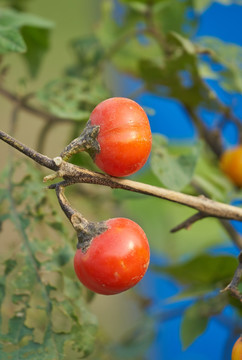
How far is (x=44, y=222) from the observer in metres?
0.44

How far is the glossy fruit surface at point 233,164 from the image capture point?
56 cm

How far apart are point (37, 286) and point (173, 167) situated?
16 centimetres

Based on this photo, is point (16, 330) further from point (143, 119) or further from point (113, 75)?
point (113, 75)

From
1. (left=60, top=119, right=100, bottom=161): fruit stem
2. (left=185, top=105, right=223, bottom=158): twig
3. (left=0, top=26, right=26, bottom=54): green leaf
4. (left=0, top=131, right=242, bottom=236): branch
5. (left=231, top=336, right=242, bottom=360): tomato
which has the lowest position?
(left=185, top=105, right=223, bottom=158): twig

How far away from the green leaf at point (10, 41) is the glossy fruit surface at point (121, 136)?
6.0 inches

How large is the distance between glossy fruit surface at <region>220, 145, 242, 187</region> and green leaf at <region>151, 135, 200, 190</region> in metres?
0.18

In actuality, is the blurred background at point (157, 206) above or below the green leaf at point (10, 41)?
below

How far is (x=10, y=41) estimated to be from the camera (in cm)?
39

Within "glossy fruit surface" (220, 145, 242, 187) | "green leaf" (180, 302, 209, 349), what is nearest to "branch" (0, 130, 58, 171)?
"green leaf" (180, 302, 209, 349)

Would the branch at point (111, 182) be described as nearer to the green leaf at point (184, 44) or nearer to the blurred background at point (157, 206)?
the blurred background at point (157, 206)

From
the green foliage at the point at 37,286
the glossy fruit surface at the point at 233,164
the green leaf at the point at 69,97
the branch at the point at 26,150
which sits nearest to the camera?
the branch at the point at 26,150

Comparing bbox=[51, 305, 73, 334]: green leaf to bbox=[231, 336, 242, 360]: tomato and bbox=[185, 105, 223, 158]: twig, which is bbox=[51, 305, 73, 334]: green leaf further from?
bbox=[185, 105, 223, 158]: twig

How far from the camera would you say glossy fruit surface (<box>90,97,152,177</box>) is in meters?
0.26

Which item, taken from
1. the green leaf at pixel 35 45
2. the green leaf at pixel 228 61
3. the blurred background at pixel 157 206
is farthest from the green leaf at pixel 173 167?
the green leaf at pixel 35 45
